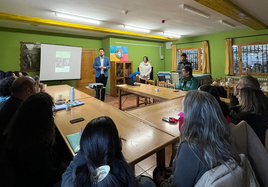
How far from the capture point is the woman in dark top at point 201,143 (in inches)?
28.6

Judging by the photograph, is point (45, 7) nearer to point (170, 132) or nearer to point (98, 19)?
point (98, 19)

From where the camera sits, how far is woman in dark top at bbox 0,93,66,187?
2.87ft

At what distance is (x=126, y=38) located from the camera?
21.2ft

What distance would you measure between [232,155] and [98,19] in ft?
14.0

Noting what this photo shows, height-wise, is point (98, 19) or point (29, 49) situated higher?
point (98, 19)

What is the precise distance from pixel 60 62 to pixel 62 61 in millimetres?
77

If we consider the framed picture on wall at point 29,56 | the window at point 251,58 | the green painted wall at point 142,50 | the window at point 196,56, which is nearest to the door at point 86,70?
the green painted wall at point 142,50

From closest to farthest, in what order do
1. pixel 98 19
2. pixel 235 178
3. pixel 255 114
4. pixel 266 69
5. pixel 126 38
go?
pixel 235 178
pixel 255 114
pixel 98 19
pixel 266 69
pixel 126 38

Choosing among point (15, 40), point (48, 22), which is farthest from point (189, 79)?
point (15, 40)

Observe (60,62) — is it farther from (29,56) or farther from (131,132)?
(131,132)

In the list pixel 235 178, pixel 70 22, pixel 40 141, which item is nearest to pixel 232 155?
pixel 235 178

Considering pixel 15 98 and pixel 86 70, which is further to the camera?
Result: pixel 86 70

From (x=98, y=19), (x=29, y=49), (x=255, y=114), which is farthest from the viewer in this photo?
(x=29, y=49)

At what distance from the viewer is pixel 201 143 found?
30.1 inches
